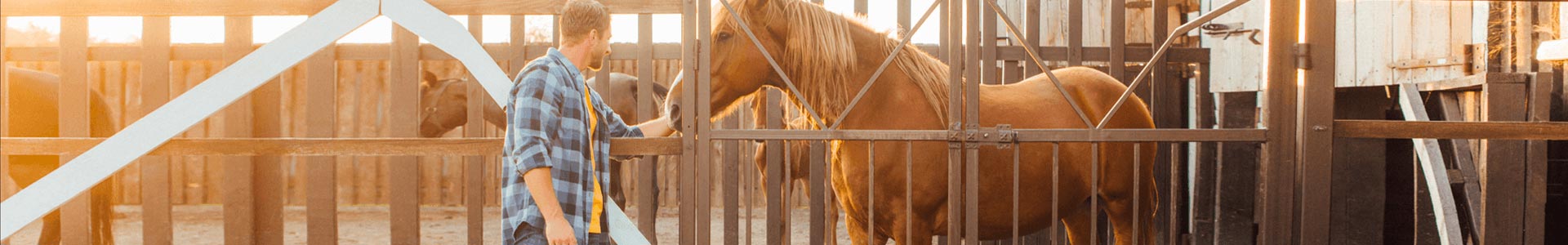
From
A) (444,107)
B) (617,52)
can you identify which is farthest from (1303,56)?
(444,107)

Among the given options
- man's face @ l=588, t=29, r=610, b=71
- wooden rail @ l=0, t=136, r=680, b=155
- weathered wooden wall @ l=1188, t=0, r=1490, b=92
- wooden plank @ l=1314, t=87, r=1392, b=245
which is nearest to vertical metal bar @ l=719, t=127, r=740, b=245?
wooden rail @ l=0, t=136, r=680, b=155

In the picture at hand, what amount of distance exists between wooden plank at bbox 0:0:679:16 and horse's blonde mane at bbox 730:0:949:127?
22.0 inches

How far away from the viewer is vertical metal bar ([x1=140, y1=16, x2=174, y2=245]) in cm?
414

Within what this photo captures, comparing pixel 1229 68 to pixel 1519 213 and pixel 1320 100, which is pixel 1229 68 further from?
pixel 1320 100

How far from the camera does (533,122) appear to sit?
2.22 meters

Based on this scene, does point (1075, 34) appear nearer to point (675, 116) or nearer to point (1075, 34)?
point (1075, 34)

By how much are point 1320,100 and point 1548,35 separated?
5.18 feet

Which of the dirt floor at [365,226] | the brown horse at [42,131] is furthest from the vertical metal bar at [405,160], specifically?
the dirt floor at [365,226]

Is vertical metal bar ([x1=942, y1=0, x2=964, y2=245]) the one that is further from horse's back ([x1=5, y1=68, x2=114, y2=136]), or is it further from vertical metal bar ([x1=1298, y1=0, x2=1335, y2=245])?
horse's back ([x1=5, y1=68, x2=114, y2=136])

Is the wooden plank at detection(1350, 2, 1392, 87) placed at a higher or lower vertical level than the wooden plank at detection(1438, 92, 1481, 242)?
higher

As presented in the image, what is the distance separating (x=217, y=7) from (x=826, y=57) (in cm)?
185

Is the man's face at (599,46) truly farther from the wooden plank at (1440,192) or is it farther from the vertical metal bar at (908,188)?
the wooden plank at (1440,192)

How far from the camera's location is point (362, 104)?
355 inches

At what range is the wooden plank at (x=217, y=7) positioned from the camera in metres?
2.88
